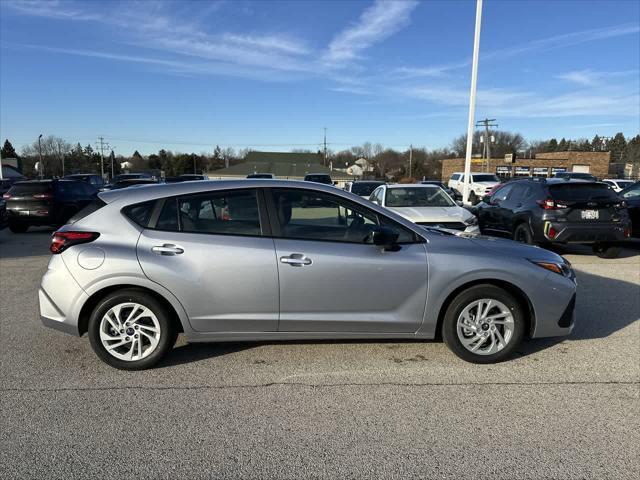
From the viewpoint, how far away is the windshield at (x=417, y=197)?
10.1 metres

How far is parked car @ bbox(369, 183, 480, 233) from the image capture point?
29.4ft

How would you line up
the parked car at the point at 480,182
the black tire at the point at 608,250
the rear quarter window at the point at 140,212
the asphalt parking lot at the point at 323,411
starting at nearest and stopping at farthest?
the asphalt parking lot at the point at 323,411 < the rear quarter window at the point at 140,212 < the black tire at the point at 608,250 < the parked car at the point at 480,182

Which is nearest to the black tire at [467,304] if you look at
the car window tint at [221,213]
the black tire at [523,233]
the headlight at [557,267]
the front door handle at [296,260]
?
the headlight at [557,267]

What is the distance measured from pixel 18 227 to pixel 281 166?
202 ft

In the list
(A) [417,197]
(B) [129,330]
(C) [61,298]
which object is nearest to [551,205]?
(A) [417,197]

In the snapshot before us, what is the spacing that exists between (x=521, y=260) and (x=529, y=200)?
6021mm

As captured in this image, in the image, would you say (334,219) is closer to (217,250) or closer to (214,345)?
(217,250)

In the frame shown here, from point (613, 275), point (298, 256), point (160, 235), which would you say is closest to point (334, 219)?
point (298, 256)

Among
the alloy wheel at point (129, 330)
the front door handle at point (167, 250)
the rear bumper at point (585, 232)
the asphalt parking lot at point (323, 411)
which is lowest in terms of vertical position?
the asphalt parking lot at point (323, 411)

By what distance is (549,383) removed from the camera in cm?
378

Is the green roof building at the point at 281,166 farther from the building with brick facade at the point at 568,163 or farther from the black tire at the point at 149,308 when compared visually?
the black tire at the point at 149,308

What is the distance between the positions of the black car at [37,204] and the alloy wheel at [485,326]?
480 inches

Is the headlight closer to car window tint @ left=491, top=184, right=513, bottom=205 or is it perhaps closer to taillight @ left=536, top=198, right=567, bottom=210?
taillight @ left=536, top=198, right=567, bottom=210

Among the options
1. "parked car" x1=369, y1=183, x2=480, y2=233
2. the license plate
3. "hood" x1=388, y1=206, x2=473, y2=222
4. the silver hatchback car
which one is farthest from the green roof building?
the silver hatchback car
